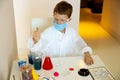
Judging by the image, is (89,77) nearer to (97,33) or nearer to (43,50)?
(43,50)

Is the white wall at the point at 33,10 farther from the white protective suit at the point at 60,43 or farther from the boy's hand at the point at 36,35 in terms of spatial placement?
the boy's hand at the point at 36,35

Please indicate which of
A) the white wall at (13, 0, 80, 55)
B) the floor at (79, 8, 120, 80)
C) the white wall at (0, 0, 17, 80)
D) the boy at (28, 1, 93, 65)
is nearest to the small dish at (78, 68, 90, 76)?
the boy at (28, 1, 93, 65)

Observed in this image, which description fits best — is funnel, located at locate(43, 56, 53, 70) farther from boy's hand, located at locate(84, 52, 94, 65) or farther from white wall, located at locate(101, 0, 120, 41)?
white wall, located at locate(101, 0, 120, 41)

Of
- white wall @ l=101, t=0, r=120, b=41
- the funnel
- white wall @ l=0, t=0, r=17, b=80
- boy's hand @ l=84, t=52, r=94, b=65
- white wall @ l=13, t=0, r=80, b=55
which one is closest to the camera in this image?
white wall @ l=0, t=0, r=17, b=80

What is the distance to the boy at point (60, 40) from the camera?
5.01 ft

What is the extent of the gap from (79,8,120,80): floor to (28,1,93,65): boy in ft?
3.02

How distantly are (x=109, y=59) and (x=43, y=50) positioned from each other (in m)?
1.49

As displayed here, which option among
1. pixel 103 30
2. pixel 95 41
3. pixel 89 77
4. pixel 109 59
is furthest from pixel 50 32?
pixel 103 30

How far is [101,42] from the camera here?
354 centimetres

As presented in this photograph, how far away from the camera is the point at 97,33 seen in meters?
4.04

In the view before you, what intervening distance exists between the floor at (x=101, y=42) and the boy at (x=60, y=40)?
0.92 metres

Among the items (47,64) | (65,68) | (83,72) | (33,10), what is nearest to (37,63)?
(47,64)

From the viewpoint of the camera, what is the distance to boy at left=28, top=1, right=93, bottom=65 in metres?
1.53

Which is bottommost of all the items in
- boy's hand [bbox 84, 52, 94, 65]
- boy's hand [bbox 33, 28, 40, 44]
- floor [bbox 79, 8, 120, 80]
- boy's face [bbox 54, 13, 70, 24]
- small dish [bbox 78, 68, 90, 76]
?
floor [bbox 79, 8, 120, 80]
